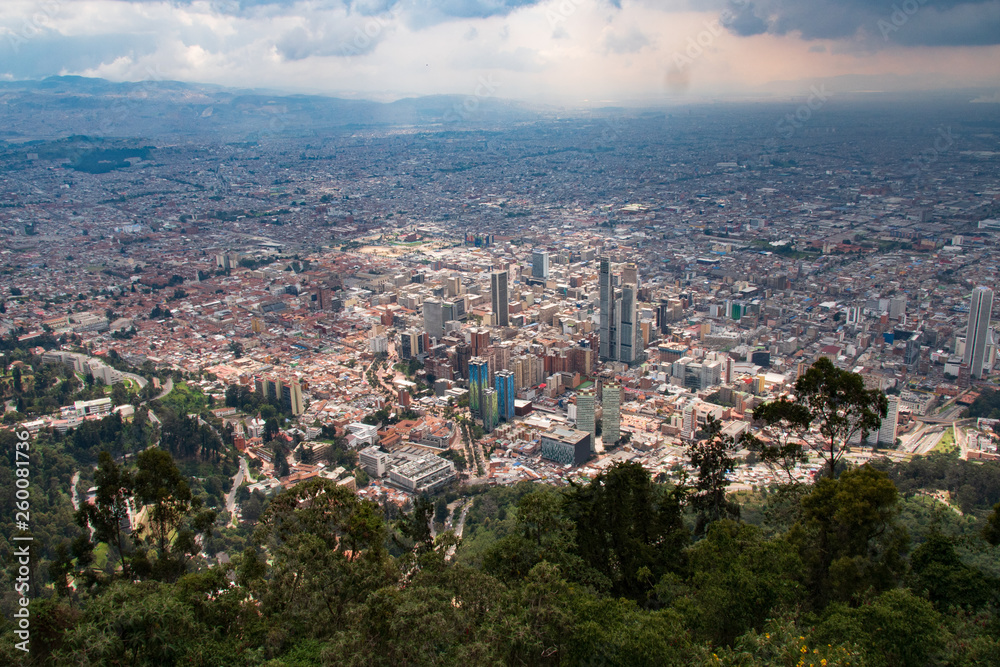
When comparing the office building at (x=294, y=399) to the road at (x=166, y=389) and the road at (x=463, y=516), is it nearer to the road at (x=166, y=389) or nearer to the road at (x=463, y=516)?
the road at (x=166, y=389)

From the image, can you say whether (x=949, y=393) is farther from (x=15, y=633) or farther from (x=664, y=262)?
(x=15, y=633)

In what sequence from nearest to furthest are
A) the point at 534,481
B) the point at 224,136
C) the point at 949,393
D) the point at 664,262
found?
the point at 534,481 → the point at 949,393 → the point at 664,262 → the point at 224,136

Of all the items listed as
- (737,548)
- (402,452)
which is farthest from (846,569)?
(402,452)

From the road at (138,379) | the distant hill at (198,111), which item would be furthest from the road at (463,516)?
the distant hill at (198,111)

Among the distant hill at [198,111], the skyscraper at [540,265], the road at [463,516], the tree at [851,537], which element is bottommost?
the road at [463,516]

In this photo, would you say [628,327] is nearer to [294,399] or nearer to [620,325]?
[620,325]

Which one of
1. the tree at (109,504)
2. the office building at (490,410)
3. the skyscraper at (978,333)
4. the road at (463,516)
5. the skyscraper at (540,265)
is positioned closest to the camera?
the tree at (109,504)

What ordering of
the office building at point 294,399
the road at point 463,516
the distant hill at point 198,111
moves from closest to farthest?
the road at point 463,516
the office building at point 294,399
the distant hill at point 198,111
